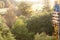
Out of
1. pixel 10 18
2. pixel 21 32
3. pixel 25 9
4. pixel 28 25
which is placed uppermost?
pixel 25 9

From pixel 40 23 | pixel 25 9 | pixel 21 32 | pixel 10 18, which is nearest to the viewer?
pixel 21 32

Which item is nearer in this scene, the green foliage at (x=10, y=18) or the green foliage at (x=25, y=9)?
the green foliage at (x=10, y=18)

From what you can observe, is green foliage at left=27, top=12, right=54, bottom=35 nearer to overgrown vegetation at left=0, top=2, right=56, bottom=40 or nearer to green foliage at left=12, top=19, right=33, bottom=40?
overgrown vegetation at left=0, top=2, right=56, bottom=40


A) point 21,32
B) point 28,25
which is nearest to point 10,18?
point 28,25

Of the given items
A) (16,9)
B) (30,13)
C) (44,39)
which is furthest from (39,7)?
(44,39)

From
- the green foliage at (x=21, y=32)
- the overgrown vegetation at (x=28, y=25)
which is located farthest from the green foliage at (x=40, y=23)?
the green foliage at (x=21, y=32)

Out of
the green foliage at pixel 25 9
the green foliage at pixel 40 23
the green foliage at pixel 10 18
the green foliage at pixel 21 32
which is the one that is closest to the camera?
the green foliage at pixel 21 32

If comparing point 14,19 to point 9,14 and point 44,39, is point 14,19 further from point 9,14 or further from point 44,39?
point 44,39

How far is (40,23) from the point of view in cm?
315

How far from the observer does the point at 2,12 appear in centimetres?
328

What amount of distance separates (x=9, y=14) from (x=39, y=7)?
2.17ft

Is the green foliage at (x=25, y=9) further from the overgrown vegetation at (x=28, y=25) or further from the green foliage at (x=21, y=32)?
the green foliage at (x=21, y=32)

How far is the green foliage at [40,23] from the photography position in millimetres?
3053

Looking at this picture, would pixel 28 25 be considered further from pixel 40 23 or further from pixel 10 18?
pixel 10 18
